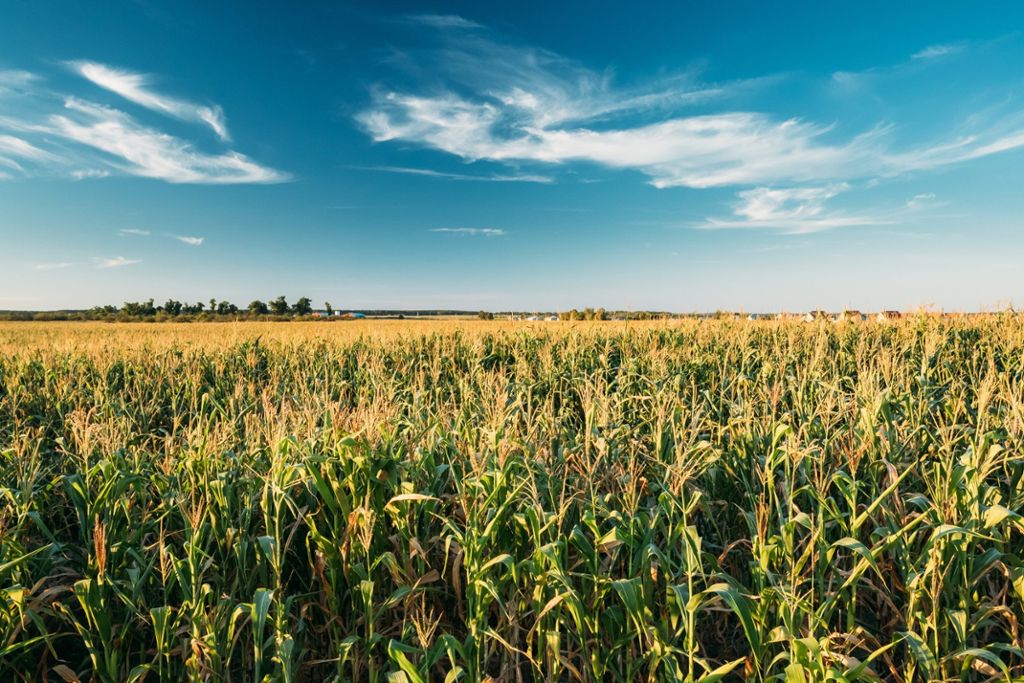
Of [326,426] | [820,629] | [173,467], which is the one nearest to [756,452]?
[820,629]

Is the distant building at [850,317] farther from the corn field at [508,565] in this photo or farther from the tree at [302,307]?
the tree at [302,307]

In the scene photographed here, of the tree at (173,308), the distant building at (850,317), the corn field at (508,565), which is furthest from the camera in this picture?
the tree at (173,308)

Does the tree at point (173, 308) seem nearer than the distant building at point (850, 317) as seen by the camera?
No

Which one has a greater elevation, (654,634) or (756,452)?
(756,452)

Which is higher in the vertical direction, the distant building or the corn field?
the distant building

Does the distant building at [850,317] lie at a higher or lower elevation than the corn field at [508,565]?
higher

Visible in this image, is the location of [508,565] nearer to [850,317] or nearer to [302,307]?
[850,317]

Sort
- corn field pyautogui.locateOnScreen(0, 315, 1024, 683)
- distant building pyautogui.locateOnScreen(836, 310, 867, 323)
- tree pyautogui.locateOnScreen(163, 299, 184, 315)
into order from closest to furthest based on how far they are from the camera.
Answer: corn field pyautogui.locateOnScreen(0, 315, 1024, 683) → distant building pyautogui.locateOnScreen(836, 310, 867, 323) → tree pyautogui.locateOnScreen(163, 299, 184, 315)

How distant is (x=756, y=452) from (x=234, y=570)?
353 cm

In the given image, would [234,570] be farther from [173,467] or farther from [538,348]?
[538,348]

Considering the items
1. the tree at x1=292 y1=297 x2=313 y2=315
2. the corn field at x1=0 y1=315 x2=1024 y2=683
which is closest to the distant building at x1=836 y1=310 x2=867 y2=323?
the corn field at x1=0 y1=315 x2=1024 y2=683

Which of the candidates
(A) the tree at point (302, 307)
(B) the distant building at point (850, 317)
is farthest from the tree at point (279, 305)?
(B) the distant building at point (850, 317)

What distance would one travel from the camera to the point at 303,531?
125 inches

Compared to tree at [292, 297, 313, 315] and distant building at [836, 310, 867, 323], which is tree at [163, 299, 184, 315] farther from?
distant building at [836, 310, 867, 323]
